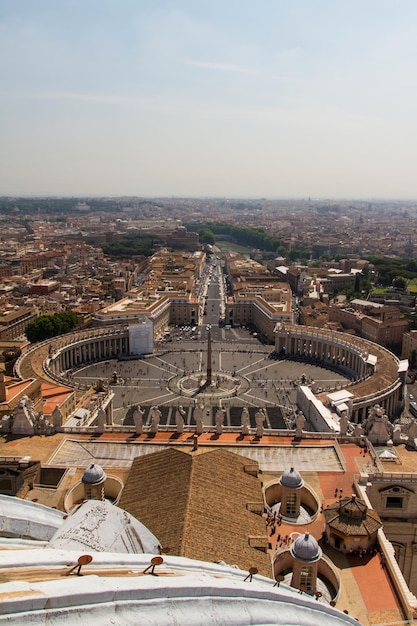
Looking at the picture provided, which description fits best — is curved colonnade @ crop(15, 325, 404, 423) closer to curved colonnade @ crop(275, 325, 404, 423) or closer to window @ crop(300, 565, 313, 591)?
curved colonnade @ crop(275, 325, 404, 423)

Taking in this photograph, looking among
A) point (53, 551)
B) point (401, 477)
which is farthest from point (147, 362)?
point (53, 551)

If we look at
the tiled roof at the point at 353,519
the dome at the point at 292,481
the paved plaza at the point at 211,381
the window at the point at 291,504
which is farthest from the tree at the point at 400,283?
the dome at the point at 292,481

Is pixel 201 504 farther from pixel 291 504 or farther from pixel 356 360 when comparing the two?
pixel 356 360

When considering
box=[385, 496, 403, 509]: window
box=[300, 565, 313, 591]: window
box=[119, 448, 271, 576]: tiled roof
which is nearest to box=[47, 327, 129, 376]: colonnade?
box=[119, 448, 271, 576]: tiled roof

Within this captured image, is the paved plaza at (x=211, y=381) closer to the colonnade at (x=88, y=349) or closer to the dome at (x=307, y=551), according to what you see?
the colonnade at (x=88, y=349)

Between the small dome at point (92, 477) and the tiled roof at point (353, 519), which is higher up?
the small dome at point (92, 477)

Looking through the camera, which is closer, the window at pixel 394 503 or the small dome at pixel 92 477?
the small dome at pixel 92 477
